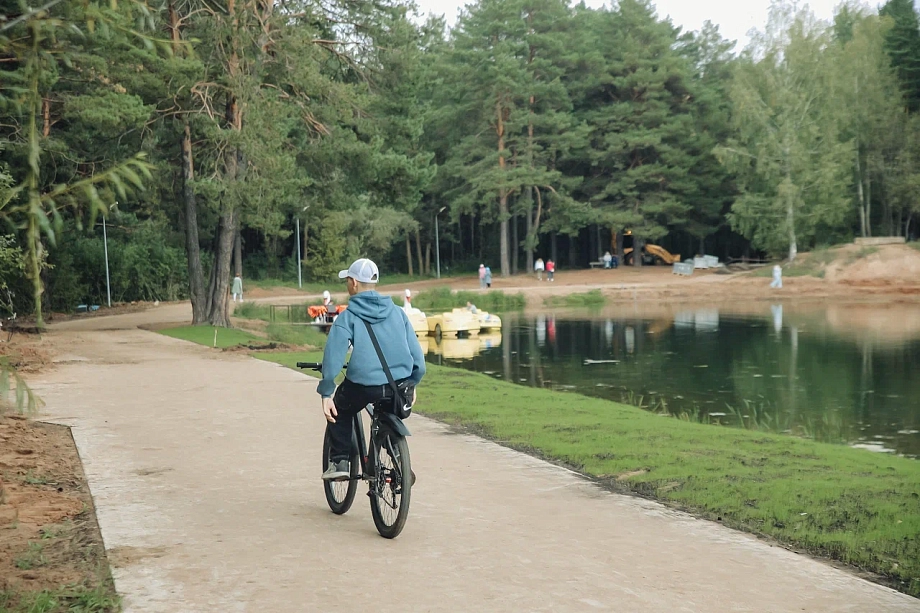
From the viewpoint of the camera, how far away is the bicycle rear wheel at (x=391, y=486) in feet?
22.1

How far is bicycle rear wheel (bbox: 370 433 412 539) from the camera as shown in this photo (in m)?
6.74

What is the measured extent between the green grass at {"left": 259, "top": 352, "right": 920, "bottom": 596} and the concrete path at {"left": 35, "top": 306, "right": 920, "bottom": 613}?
1.26ft

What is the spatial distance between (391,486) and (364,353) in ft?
3.06

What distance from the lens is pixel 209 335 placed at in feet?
98.2

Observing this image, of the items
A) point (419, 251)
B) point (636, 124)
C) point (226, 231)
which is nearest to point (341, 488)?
point (226, 231)

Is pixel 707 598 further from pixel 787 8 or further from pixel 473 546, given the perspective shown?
pixel 787 8

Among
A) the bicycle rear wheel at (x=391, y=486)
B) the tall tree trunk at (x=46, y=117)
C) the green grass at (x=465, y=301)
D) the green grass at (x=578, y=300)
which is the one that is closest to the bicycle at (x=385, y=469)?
the bicycle rear wheel at (x=391, y=486)

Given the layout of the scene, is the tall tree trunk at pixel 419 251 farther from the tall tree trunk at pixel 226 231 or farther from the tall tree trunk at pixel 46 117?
the tall tree trunk at pixel 46 117

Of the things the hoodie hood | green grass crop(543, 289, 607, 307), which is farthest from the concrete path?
green grass crop(543, 289, 607, 307)

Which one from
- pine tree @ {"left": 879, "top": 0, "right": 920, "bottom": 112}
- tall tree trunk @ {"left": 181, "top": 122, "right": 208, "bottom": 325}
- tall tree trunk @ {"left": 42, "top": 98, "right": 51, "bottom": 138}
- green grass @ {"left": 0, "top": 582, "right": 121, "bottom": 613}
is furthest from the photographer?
pine tree @ {"left": 879, "top": 0, "right": 920, "bottom": 112}

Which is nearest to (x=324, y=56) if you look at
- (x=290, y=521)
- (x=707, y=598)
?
(x=290, y=521)

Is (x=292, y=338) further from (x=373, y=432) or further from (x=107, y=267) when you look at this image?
(x=373, y=432)

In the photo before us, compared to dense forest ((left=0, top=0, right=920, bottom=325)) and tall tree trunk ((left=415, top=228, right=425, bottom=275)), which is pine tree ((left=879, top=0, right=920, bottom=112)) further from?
tall tree trunk ((left=415, top=228, right=425, bottom=275))

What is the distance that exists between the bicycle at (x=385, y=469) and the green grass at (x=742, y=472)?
8.60 feet
